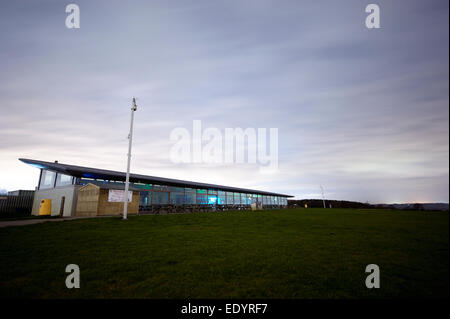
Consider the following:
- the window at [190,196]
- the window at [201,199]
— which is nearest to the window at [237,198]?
the window at [201,199]

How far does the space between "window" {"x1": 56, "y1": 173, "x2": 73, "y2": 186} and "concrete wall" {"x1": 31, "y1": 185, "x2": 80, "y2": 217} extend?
3.67ft

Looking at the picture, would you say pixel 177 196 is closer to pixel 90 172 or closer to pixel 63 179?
pixel 90 172

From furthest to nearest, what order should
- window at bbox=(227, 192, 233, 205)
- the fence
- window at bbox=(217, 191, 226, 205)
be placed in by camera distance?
window at bbox=(227, 192, 233, 205), window at bbox=(217, 191, 226, 205), the fence

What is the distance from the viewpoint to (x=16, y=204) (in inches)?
995

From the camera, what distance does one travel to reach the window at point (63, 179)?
23853 mm

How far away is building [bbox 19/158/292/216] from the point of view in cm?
2123

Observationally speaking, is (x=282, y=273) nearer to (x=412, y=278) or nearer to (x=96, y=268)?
(x=412, y=278)

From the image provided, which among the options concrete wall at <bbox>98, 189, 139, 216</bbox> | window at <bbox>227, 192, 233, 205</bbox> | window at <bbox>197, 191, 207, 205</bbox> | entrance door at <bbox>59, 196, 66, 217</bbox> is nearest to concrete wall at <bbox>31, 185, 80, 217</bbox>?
entrance door at <bbox>59, 196, 66, 217</bbox>

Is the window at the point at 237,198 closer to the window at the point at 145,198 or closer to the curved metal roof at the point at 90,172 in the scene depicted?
the curved metal roof at the point at 90,172

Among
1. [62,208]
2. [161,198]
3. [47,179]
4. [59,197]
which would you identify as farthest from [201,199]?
[47,179]

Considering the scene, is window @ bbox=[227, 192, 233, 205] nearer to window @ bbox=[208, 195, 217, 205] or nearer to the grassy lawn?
window @ bbox=[208, 195, 217, 205]

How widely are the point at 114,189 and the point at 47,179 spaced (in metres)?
14.1
